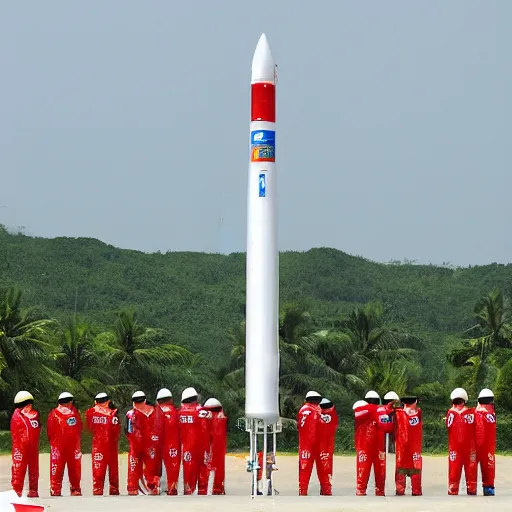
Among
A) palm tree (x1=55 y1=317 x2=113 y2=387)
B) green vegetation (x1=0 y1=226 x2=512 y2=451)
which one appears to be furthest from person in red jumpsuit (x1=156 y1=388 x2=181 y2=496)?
palm tree (x1=55 y1=317 x2=113 y2=387)

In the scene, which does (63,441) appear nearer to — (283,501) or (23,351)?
(283,501)

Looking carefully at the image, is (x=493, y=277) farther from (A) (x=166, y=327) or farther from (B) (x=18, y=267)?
(B) (x=18, y=267)

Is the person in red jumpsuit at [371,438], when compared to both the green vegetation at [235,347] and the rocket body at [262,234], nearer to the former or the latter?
the rocket body at [262,234]

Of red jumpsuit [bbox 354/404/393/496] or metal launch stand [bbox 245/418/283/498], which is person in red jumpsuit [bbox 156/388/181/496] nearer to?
metal launch stand [bbox 245/418/283/498]

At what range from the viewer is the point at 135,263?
50.8 m

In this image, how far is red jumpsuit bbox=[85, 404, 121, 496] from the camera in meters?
13.8

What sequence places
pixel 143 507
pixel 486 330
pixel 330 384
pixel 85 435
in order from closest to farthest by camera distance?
1. pixel 143 507
2. pixel 85 435
3. pixel 330 384
4. pixel 486 330

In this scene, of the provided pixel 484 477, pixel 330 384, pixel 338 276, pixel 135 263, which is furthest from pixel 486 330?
pixel 135 263

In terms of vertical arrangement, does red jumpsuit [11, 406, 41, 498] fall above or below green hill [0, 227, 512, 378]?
below

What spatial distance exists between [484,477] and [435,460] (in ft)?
20.8

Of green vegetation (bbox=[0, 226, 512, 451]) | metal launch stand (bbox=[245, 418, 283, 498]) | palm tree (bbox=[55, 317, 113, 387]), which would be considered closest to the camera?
metal launch stand (bbox=[245, 418, 283, 498])

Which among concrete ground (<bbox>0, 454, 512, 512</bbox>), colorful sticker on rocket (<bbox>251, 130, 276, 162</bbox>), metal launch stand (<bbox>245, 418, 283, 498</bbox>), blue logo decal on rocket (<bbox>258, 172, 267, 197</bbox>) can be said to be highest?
colorful sticker on rocket (<bbox>251, 130, 276, 162</bbox>)

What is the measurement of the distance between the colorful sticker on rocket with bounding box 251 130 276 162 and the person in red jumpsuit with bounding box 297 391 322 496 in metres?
2.87

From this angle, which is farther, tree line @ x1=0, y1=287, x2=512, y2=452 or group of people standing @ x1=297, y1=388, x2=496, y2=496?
tree line @ x1=0, y1=287, x2=512, y2=452
